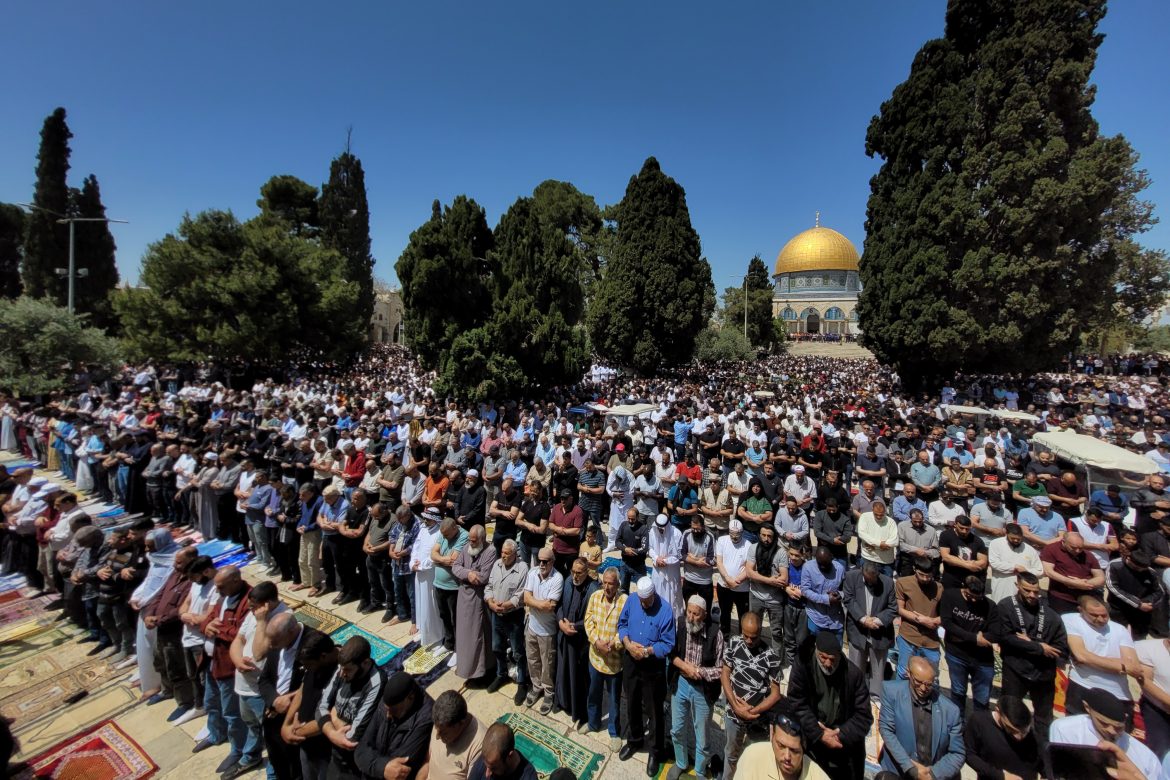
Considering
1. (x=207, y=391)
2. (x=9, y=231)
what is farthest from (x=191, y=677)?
(x=9, y=231)

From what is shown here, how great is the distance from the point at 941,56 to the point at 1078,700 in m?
24.6

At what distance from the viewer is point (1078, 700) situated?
11.9ft

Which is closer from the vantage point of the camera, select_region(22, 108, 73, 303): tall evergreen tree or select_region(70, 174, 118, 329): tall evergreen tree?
select_region(22, 108, 73, 303): tall evergreen tree

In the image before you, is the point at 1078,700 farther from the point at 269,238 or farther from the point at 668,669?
the point at 269,238

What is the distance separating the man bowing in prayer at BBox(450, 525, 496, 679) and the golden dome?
2706 inches

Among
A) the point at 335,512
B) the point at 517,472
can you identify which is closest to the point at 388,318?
the point at 517,472

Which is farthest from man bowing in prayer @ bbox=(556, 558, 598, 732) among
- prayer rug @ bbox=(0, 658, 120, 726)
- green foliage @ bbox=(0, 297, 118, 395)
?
green foliage @ bbox=(0, 297, 118, 395)

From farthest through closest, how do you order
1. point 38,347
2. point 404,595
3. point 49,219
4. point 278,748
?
point 49,219 < point 38,347 < point 404,595 < point 278,748

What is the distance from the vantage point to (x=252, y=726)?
12.6 ft

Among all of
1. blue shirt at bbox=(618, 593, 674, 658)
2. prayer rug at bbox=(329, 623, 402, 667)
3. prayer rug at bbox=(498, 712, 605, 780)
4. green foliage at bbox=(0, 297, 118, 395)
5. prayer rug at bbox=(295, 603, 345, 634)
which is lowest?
prayer rug at bbox=(498, 712, 605, 780)

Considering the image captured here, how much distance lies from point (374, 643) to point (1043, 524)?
24.9 ft

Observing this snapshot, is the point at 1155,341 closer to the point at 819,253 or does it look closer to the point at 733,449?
the point at 819,253

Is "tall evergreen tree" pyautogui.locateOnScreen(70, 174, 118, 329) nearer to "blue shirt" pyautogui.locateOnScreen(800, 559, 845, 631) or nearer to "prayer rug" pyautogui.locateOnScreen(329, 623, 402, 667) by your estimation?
"prayer rug" pyautogui.locateOnScreen(329, 623, 402, 667)

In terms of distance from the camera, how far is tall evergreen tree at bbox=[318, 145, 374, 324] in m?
33.6
